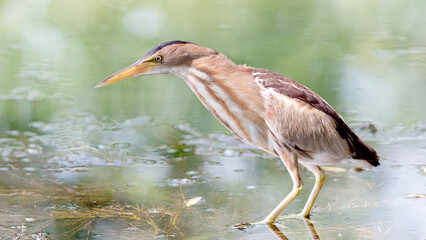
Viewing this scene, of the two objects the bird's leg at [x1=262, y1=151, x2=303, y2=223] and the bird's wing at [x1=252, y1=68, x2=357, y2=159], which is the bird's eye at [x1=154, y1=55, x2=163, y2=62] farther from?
the bird's leg at [x1=262, y1=151, x2=303, y2=223]

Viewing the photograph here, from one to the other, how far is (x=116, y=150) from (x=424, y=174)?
142cm

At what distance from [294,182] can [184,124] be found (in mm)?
1590

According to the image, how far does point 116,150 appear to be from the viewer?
351 centimetres

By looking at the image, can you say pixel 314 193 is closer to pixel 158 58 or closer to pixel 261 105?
pixel 261 105

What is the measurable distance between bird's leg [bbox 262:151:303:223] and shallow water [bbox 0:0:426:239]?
0.20ft

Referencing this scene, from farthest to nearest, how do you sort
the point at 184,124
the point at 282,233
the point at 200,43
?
1. the point at 200,43
2. the point at 184,124
3. the point at 282,233

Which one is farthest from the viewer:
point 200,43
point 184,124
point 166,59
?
point 200,43

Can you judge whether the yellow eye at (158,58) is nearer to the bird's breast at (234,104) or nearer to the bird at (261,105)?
the bird at (261,105)

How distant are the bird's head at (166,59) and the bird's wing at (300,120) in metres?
0.23

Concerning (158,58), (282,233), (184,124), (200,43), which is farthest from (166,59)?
(200,43)

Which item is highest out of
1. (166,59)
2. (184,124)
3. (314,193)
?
(166,59)

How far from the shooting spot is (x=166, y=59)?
2.24 meters

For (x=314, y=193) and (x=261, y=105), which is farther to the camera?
(x=314, y=193)

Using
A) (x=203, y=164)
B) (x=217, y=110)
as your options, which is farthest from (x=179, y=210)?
(x=203, y=164)
